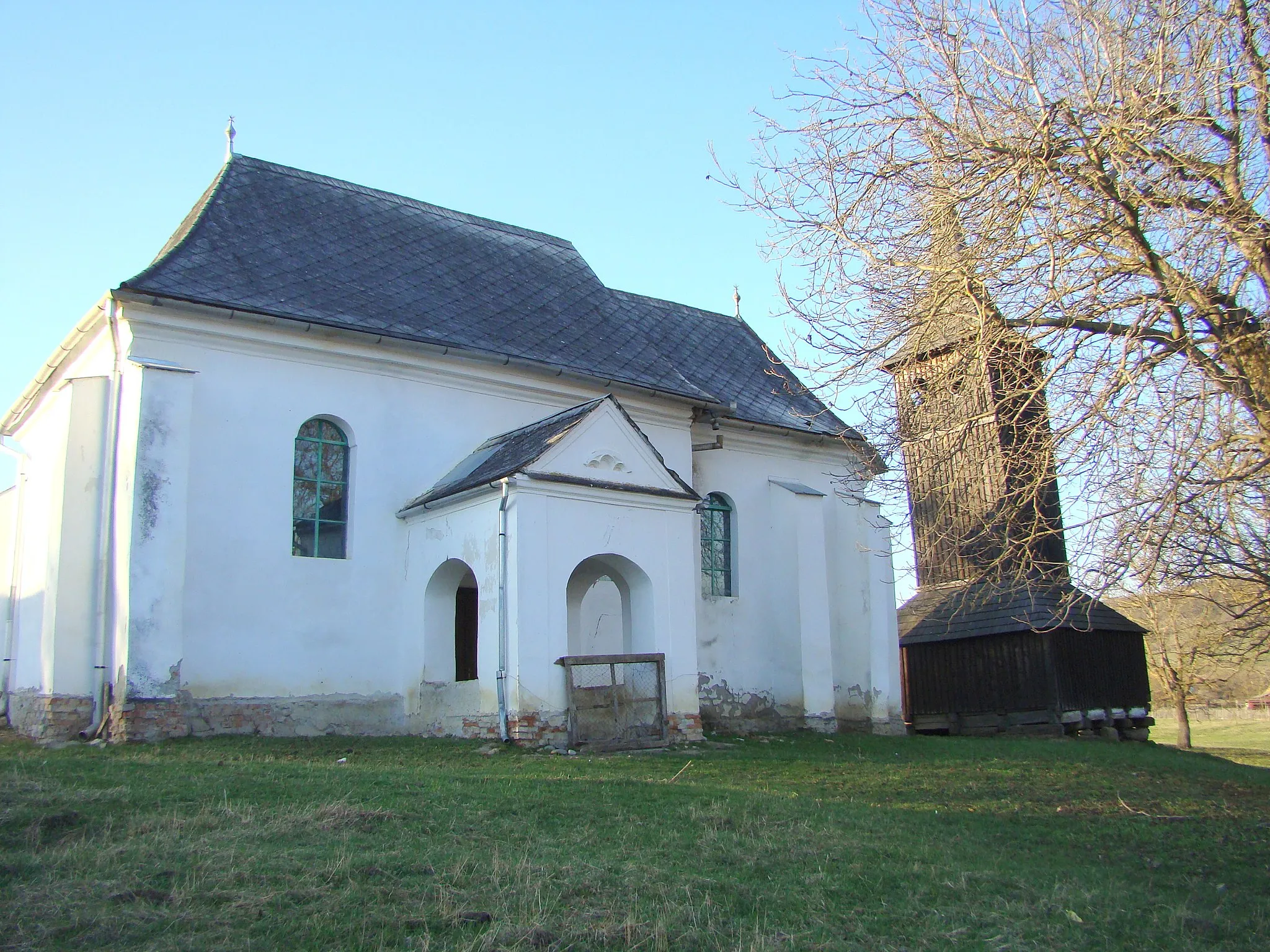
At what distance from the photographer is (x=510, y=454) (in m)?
14.8

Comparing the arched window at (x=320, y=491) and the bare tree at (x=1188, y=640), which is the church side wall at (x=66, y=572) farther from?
the bare tree at (x=1188, y=640)

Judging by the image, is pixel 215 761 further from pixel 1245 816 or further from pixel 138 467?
pixel 1245 816

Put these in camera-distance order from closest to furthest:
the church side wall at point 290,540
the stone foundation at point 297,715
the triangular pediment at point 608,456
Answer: the stone foundation at point 297,715, the church side wall at point 290,540, the triangular pediment at point 608,456

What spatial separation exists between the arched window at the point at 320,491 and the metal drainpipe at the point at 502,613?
265 centimetres

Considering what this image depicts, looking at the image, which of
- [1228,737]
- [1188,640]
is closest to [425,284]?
[1188,640]

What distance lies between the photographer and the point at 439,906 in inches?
226

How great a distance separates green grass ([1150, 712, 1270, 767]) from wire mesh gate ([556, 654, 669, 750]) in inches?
725

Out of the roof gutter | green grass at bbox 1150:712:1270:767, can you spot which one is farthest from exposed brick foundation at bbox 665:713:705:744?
green grass at bbox 1150:712:1270:767

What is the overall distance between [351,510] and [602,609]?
14.3ft

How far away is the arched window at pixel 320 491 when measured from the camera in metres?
14.6

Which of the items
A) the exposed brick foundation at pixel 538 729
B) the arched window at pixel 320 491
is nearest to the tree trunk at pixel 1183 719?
the exposed brick foundation at pixel 538 729

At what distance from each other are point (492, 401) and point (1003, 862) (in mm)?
10612

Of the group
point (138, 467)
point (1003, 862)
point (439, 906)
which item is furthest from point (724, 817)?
point (138, 467)

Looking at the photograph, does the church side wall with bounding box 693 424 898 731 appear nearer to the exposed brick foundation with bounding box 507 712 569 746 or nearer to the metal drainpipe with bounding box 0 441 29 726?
the exposed brick foundation with bounding box 507 712 569 746
